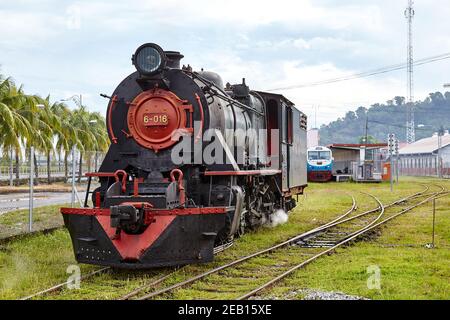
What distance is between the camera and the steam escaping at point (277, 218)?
51.1ft

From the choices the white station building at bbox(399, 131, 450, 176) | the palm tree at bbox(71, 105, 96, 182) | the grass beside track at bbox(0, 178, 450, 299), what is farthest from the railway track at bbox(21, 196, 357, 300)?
the white station building at bbox(399, 131, 450, 176)

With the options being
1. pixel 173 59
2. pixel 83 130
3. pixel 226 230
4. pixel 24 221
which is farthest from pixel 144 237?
pixel 83 130

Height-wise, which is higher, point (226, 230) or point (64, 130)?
point (64, 130)

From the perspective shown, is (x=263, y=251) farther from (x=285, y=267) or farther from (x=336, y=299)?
(x=336, y=299)

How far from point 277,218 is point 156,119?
23.1 feet

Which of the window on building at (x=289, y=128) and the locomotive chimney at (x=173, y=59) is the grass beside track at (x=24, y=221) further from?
the window on building at (x=289, y=128)

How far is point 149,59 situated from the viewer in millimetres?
9742

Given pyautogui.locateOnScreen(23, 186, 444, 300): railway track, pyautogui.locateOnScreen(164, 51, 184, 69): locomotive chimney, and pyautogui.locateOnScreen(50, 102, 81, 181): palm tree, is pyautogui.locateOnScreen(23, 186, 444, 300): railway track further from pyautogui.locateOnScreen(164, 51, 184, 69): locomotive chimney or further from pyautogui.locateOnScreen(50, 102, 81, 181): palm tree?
pyautogui.locateOnScreen(50, 102, 81, 181): palm tree

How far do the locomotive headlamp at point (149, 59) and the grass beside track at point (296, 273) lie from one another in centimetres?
342

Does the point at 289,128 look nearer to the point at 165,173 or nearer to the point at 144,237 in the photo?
the point at 165,173

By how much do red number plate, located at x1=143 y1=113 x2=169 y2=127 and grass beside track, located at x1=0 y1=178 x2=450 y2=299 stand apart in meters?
2.56

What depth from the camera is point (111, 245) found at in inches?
345
